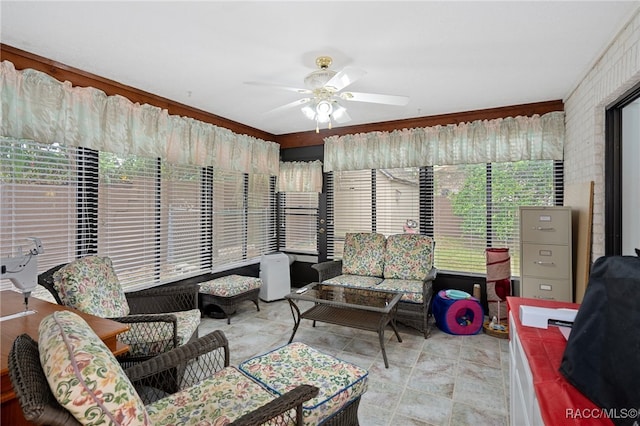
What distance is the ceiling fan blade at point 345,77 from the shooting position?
213 cm

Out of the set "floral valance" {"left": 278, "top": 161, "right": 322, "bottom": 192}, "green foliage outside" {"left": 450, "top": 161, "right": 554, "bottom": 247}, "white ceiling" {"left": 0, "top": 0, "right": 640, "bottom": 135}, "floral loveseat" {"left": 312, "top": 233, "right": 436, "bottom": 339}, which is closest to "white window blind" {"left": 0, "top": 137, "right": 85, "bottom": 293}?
"white ceiling" {"left": 0, "top": 0, "right": 640, "bottom": 135}

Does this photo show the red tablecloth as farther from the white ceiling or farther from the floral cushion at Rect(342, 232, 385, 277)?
the floral cushion at Rect(342, 232, 385, 277)

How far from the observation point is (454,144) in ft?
13.0

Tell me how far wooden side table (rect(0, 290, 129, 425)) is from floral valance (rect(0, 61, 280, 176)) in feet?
4.05

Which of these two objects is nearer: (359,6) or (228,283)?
(359,6)

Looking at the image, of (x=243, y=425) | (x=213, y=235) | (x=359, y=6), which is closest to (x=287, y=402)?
A: (x=243, y=425)

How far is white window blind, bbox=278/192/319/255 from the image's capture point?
5.10m

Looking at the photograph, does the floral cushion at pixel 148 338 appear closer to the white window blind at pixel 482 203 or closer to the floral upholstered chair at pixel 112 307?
the floral upholstered chair at pixel 112 307

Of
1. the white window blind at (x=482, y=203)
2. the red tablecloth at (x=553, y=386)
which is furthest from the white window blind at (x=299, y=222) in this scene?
the red tablecloth at (x=553, y=386)

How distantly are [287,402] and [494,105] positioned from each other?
3.76 m

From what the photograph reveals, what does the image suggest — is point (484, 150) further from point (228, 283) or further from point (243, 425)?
point (243, 425)

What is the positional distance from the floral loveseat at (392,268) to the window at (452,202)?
37cm

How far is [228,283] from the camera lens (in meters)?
3.79

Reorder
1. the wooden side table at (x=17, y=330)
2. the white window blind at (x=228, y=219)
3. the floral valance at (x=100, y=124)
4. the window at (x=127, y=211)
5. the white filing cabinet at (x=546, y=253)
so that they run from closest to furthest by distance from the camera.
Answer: the wooden side table at (x=17, y=330)
the floral valance at (x=100, y=124)
the window at (x=127, y=211)
the white filing cabinet at (x=546, y=253)
the white window blind at (x=228, y=219)
